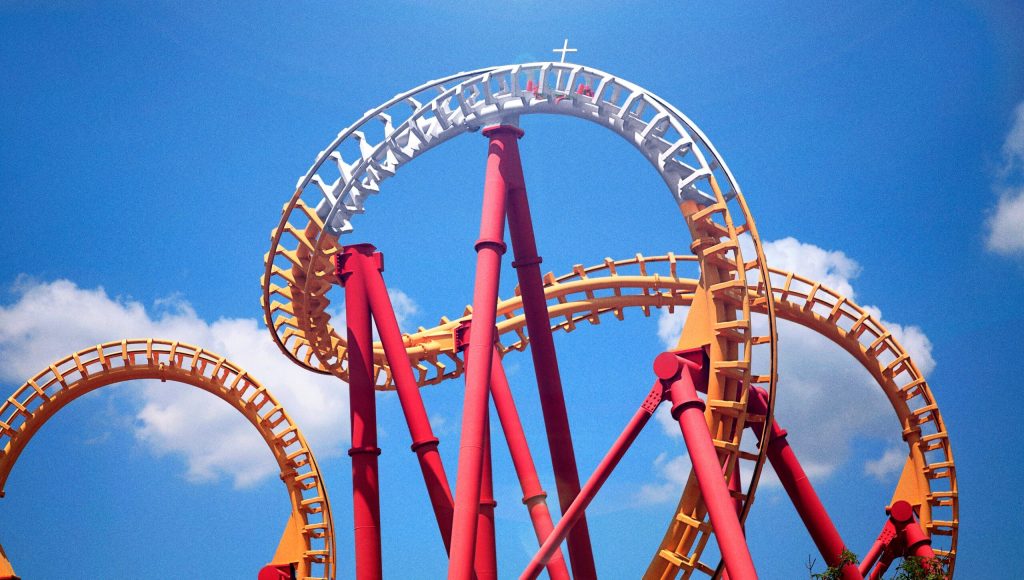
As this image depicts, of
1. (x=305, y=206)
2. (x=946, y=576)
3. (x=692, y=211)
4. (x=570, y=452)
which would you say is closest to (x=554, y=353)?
(x=570, y=452)

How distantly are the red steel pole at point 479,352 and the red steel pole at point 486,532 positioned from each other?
159 centimetres

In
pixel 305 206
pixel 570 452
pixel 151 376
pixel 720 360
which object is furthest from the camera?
pixel 151 376

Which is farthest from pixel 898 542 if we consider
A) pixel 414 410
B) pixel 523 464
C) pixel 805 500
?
pixel 414 410

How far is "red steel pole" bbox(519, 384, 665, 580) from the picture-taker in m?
12.6

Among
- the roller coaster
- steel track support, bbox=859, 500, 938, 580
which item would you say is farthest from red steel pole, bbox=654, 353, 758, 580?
steel track support, bbox=859, 500, 938, 580

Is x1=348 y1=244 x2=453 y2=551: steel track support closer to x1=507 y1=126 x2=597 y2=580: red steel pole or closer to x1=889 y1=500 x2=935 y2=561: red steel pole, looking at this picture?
x1=507 y1=126 x2=597 y2=580: red steel pole

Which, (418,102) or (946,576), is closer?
Answer: (418,102)

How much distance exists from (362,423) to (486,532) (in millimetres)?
2126

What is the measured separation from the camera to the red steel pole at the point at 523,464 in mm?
15086

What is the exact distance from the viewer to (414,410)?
583 inches

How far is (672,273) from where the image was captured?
18781 mm

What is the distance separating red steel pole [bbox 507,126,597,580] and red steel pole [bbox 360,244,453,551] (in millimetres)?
1436

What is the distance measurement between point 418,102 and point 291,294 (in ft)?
12.2

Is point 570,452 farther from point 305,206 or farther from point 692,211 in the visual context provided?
point 305,206
